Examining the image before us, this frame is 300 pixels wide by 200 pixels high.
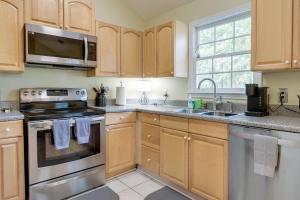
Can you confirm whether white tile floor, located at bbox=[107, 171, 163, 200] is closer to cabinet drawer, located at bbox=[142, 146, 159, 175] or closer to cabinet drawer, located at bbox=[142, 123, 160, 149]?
cabinet drawer, located at bbox=[142, 146, 159, 175]

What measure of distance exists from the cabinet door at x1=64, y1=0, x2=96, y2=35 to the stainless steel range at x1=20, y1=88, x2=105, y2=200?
833 mm

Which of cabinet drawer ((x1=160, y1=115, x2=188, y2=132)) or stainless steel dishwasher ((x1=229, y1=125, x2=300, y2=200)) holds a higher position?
cabinet drawer ((x1=160, y1=115, x2=188, y2=132))

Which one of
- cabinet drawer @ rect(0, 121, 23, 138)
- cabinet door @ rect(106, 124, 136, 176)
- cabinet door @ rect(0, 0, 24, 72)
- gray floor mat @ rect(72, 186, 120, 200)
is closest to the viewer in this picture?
cabinet drawer @ rect(0, 121, 23, 138)

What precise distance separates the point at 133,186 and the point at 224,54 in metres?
2.02

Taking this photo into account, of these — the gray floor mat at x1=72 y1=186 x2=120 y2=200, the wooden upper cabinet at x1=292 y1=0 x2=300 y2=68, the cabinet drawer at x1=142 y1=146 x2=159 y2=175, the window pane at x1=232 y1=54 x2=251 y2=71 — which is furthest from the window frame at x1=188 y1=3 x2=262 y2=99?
the gray floor mat at x1=72 y1=186 x2=120 y2=200

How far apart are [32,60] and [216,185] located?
2291mm

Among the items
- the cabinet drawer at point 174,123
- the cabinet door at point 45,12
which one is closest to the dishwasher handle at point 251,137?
the cabinet drawer at point 174,123

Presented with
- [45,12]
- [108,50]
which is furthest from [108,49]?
[45,12]

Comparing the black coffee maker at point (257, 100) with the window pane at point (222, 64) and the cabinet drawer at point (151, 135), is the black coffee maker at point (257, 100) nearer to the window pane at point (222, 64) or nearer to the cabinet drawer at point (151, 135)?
the window pane at point (222, 64)

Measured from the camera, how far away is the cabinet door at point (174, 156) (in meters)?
2.24

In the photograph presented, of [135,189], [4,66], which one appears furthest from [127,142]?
[4,66]

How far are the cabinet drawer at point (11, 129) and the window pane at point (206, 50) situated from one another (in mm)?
2361

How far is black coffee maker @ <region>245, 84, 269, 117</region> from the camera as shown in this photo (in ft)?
6.56

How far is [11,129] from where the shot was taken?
1927mm
